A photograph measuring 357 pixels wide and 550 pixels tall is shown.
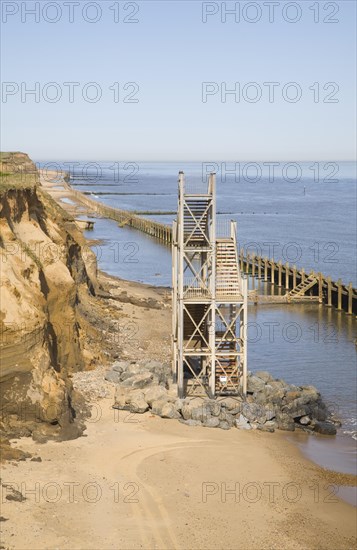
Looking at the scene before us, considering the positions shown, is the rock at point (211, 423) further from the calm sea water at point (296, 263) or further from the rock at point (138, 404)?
the calm sea water at point (296, 263)

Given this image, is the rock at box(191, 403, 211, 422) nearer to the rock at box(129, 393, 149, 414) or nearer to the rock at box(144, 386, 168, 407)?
the rock at box(144, 386, 168, 407)

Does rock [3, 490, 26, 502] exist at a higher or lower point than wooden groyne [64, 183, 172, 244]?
lower

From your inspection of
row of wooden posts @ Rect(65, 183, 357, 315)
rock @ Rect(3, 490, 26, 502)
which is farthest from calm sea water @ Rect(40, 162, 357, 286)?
rock @ Rect(3, 490, 26, 502)

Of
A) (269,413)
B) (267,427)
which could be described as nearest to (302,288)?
(269,413)

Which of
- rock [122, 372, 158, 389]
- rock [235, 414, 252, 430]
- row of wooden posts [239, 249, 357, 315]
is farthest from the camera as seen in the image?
row of wooden posts [239, 249, 357, 315]

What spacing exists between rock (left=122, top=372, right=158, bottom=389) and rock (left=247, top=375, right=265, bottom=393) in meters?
3.77

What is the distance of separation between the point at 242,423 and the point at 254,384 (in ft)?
10.9

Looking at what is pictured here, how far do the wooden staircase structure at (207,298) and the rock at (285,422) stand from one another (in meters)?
1.68

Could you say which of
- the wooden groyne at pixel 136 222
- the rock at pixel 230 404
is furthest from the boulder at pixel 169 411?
the wooden groyne at pixel 136 222

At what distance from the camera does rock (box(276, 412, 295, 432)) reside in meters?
29.2

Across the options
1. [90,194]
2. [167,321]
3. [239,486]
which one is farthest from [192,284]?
[90,194]

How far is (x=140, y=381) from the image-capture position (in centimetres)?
3006

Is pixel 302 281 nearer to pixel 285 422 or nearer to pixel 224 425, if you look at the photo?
pixel 285 422

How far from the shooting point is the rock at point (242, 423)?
28156 millimetres
